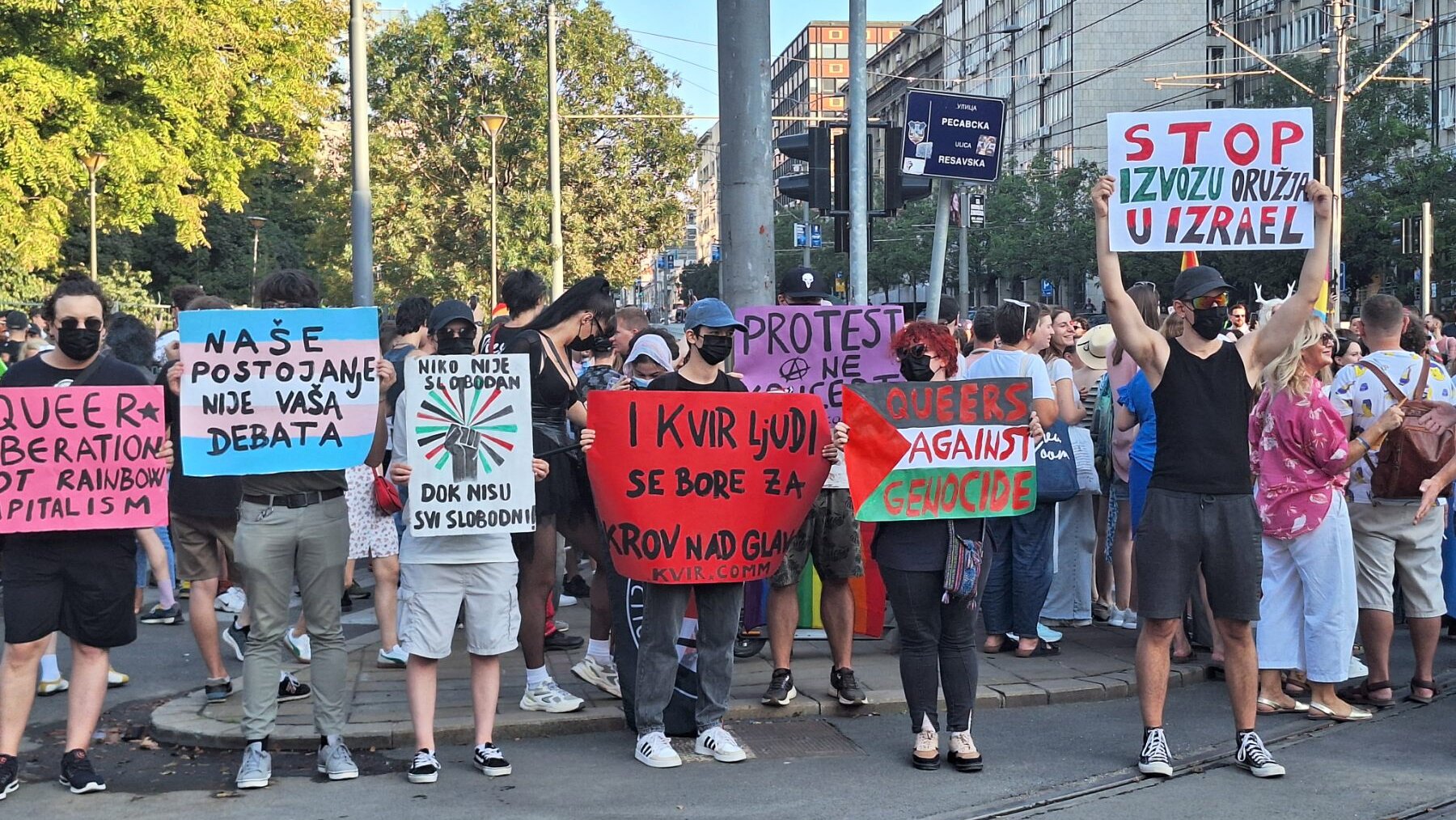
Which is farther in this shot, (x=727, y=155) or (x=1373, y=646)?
(x=727, y=155)

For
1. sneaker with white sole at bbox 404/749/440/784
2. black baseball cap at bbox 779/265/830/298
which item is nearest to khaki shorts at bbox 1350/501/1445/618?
black baseball cap at bbox 779/265/830/298

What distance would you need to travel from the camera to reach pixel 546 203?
40.0m

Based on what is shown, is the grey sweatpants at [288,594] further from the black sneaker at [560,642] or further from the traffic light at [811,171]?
the traffic light at [811,171]

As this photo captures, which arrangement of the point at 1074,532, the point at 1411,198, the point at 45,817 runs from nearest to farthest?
the point at 45,817 → the point at 1074,532 → the point at 1411,198

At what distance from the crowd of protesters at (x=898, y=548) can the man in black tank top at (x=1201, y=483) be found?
0.04ft

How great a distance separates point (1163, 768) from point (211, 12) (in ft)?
77.7

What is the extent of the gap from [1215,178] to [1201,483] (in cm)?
147

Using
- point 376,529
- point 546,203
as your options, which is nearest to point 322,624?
point 376,529

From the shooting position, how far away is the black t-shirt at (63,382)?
587 cm

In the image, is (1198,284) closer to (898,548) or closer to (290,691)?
(898,548)

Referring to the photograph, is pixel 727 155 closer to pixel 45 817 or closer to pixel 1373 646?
pixel 1373 646

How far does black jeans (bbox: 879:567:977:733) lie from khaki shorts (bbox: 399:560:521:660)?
5.29ft

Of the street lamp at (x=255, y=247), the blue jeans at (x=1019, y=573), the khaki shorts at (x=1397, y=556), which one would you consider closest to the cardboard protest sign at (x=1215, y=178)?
the khaki shorts at (x=1397, y=556)

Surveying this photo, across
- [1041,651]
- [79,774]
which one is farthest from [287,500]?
[1041,651]
